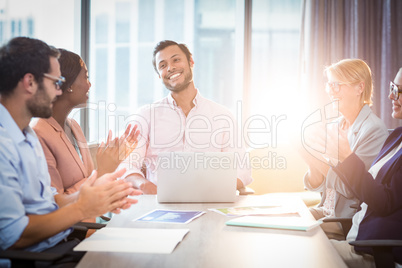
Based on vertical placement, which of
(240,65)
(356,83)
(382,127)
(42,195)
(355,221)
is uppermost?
(240,65)

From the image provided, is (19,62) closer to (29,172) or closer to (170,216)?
(29,172)

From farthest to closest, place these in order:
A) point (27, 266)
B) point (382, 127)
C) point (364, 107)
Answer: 1. point (364, 107)
2. point (382, 127)
3. point (27, 266)

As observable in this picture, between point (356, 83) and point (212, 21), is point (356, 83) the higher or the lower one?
the lower one

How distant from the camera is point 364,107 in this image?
2.59m

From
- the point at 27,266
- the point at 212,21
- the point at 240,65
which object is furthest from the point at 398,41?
the point at 27,266

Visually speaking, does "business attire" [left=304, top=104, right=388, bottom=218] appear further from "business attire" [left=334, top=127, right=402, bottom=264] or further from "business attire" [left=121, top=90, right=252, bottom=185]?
"business attire" [left=121, top=90, right=252, bottom=185]

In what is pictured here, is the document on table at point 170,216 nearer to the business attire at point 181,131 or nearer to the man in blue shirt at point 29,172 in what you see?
the man in blue shirt at point 29,172

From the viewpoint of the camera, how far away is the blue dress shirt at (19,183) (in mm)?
1256

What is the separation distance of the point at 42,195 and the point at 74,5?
2976 mm

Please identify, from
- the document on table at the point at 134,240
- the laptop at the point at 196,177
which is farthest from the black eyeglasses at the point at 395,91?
the document on table at the point at 134,240

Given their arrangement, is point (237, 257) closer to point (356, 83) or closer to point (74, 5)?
point (356, 83)

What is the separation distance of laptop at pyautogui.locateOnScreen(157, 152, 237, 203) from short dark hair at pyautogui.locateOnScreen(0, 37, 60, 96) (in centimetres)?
69

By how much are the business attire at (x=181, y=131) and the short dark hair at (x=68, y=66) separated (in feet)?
2.67

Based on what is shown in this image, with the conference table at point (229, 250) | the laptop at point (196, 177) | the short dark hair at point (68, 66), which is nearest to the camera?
the conference table at point (229, 250)
